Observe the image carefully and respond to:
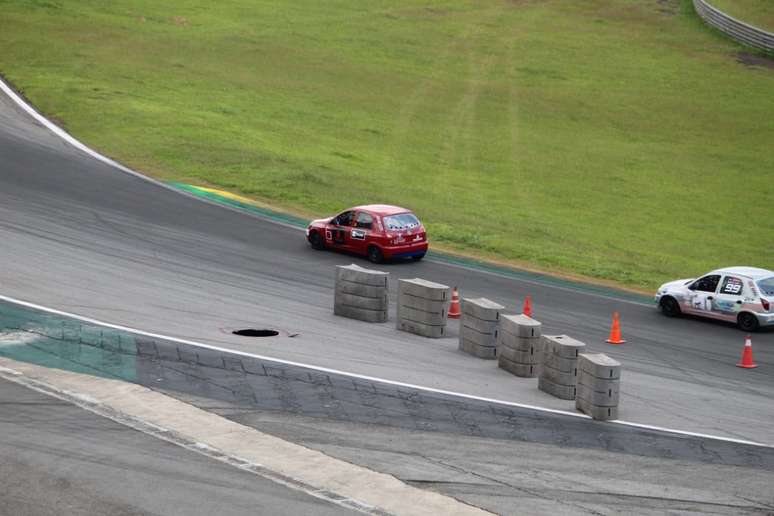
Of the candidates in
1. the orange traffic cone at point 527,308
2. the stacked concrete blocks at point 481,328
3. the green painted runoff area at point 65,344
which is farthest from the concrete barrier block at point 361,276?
the green painted runoff area at point 65,344

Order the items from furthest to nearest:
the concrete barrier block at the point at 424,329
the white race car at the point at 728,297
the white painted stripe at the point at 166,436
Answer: the white race car at the point at 728,297 < the concrete barrier block at the point at 424,329 < the white painted stripe at the point at 166,436

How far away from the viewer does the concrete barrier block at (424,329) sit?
22750mm

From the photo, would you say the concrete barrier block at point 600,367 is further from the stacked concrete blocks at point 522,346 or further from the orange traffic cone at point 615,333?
the orange traffic cone at point 615,333

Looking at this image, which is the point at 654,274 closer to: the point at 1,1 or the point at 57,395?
the point at 57,395

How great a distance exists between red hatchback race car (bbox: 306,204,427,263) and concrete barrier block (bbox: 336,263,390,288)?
5.72 m

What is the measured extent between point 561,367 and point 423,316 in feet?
14.6

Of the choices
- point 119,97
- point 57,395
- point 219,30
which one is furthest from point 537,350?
point 219,30

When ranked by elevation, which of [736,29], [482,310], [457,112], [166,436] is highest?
[736,29]

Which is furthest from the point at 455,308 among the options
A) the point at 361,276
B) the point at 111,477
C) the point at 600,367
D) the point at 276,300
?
the point at 111,477

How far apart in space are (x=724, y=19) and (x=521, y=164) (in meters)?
31.3

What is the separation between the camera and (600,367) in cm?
1777

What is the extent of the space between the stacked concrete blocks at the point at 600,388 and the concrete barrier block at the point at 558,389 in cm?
80

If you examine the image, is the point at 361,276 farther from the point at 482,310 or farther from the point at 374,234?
the point at 374,234

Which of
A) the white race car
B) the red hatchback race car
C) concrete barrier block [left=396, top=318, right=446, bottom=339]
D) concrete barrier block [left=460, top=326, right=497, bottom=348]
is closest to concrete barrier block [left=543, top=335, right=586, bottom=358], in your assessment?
concrete barrier block [left=460, top=326, right=497, bottom=348]
